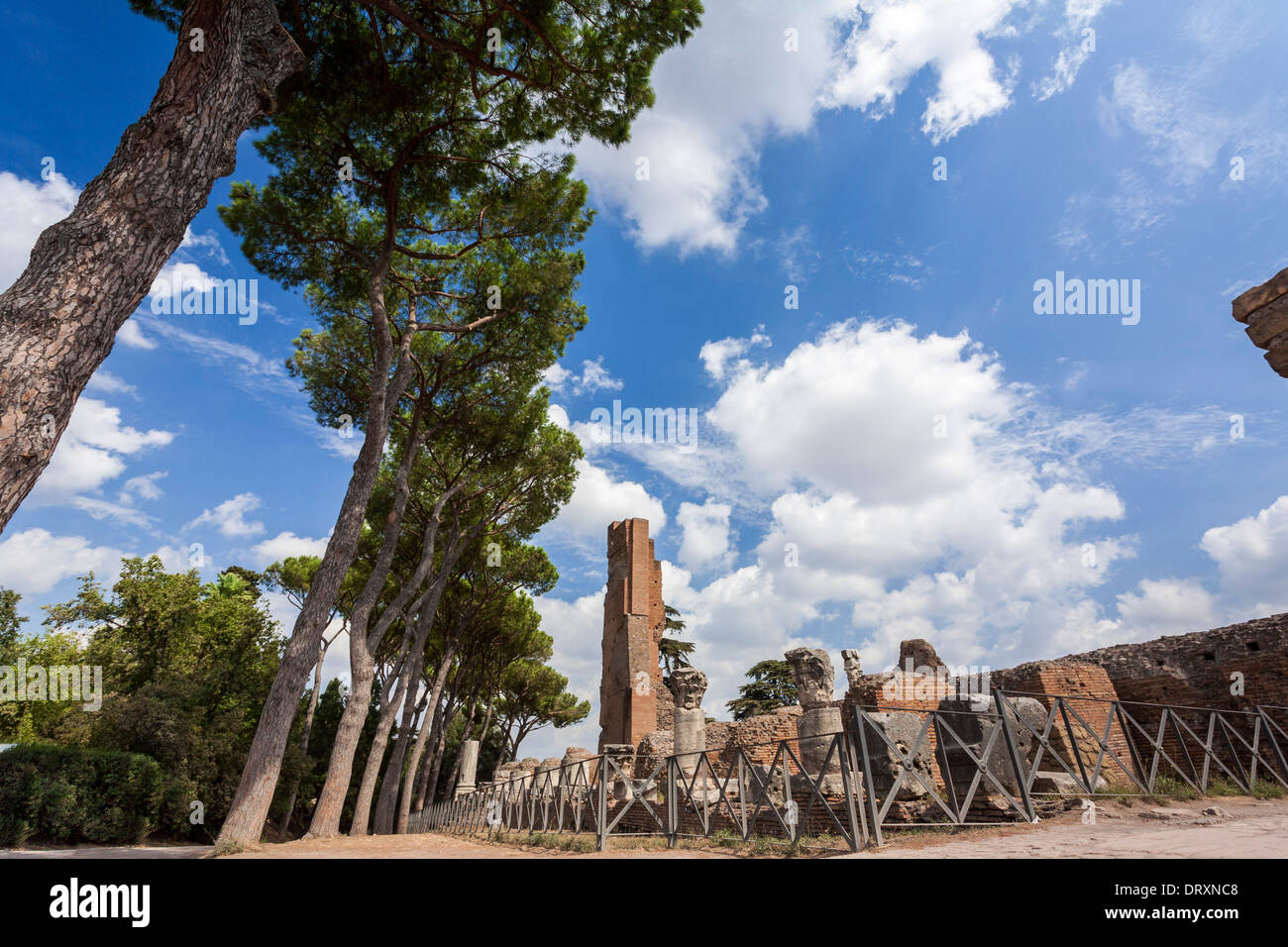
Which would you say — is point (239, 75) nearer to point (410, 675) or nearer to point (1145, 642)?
point (410, 675)

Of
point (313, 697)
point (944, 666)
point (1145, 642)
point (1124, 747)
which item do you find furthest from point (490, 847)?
point (313, 697)

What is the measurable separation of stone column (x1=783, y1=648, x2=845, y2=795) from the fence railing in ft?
0.17

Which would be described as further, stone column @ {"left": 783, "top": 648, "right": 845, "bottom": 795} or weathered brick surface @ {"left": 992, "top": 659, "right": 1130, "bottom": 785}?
weathered brick surface @ {"left": 992, "top": 659, "right": 1130, "bottom": 785}

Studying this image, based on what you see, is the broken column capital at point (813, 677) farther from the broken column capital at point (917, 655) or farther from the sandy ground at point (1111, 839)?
the broken column capital at point (917, 655)

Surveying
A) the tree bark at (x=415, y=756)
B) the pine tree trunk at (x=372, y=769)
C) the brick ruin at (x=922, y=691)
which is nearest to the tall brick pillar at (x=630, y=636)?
the brick ruin at (x=922, y=691)

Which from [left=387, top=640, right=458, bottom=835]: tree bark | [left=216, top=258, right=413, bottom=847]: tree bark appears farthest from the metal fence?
[left=216, top=258, right=413, bottom=847]: tree bark

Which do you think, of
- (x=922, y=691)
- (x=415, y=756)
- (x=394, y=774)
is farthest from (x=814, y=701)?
(x=415, y=756)

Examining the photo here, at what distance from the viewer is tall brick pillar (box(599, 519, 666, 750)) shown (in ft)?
52.8

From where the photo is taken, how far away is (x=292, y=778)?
54.2 ft

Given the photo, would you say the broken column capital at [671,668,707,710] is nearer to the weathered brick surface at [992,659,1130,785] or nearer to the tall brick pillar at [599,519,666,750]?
the tall brick pillar at [599,519,666,750]

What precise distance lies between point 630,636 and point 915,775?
11.5 metres

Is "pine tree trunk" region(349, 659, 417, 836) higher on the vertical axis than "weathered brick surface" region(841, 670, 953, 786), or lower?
lower

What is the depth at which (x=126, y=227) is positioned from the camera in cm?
377

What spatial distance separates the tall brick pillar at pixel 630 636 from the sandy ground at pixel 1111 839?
8.85 meters
